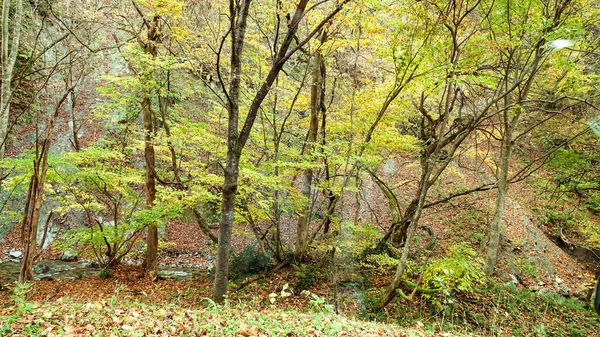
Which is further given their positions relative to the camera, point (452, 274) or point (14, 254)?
point (14, 254)

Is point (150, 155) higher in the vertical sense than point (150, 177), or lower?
higher

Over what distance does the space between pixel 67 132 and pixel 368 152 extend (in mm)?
15038

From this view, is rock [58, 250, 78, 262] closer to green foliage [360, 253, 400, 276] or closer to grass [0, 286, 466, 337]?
grass [0, 286, 466, 337]

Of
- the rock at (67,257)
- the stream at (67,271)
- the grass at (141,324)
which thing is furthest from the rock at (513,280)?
the rock at (67,257)

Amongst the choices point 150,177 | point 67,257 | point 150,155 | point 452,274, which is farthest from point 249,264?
point 67,257

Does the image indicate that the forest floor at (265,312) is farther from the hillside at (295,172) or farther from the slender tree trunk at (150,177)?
the slender tree trunk at (150,177)

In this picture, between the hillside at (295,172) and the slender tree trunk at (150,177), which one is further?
the slender tree trunk at (150,177)

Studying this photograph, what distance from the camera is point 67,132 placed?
15430 millimetres

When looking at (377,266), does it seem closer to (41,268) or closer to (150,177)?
(150,177)

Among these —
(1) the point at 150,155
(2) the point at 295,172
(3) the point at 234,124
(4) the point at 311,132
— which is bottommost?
(2) the point at 295,172

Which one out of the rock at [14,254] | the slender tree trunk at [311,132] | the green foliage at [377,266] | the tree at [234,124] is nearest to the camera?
the tree at [234,124]

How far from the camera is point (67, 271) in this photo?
34.1ft

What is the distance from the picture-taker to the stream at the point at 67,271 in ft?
31.4

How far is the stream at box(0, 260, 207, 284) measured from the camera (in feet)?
31.4
